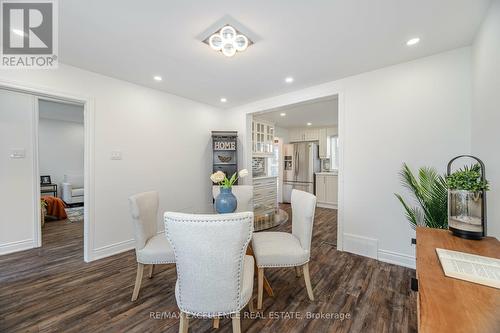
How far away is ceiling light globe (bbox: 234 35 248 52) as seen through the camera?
1817mm

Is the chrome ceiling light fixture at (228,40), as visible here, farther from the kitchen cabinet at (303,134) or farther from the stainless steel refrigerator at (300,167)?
the kitchen cabinet at (303,134)

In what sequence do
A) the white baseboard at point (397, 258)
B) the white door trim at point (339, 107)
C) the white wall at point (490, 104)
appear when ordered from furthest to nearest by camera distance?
the white door trim at point (339, 107), the white baseboard at point (397, 258), the white wall at point (490, 104)

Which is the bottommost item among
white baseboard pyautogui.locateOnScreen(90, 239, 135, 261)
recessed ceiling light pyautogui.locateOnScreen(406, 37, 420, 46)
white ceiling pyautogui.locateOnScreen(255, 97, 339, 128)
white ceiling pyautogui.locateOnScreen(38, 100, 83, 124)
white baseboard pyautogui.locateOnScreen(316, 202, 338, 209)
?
white baseboard pyautogui.locateOnScreen(90, 239, 135, 261)

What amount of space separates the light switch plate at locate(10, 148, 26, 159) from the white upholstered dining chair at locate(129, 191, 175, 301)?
2.39 meters

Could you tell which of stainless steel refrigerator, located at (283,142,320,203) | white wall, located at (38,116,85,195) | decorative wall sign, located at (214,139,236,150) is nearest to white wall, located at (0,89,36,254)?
decorative wall sign, located at (214,139,236,150)

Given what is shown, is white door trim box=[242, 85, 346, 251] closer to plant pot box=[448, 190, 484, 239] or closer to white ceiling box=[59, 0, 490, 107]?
white ceiling box=[59, 0, 490, 107]

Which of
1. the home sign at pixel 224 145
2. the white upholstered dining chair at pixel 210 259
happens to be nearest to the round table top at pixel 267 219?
the white upholstered dining chair at pixel 210 259

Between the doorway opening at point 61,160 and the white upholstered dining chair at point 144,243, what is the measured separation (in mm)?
3265

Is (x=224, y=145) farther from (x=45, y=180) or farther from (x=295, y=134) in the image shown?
(x=45, y=180)

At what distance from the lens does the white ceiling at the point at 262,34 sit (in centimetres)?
151

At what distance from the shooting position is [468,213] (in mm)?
1289

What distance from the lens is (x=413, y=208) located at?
233 cm

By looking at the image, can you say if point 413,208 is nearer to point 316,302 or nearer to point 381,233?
point 381,233

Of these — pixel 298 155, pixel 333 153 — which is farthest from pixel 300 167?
pixel 333 153
